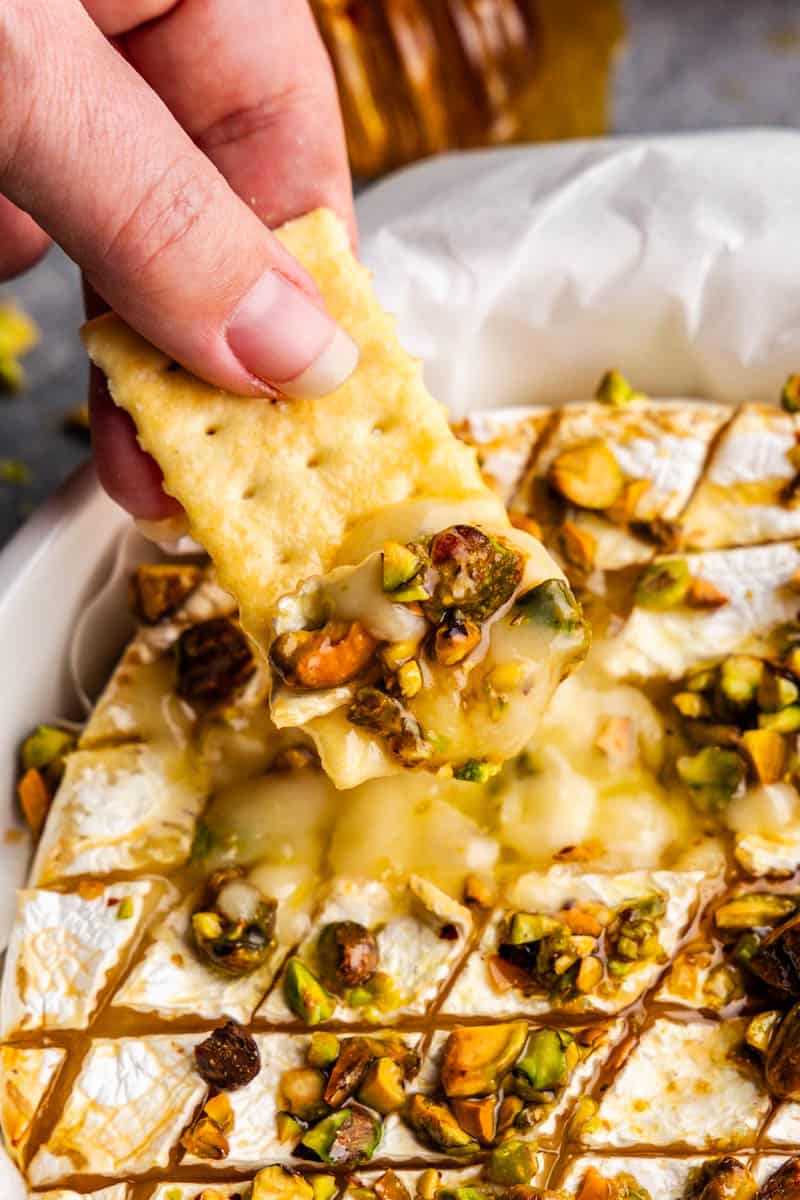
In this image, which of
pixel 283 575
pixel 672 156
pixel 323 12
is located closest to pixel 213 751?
pixel 283 575

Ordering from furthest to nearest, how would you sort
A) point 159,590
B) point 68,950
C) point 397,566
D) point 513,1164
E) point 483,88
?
point 483,88
point 159,590
point 68,950
point 513,1164
point 397,566

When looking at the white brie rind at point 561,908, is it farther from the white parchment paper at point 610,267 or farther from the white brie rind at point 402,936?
the white parchment paper at point 610,267

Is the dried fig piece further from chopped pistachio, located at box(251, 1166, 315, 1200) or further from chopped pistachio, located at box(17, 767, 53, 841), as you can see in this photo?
chopped pistachio, located at box(17, 767, 53, 841)

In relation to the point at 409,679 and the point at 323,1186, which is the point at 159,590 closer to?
the point at 409,679

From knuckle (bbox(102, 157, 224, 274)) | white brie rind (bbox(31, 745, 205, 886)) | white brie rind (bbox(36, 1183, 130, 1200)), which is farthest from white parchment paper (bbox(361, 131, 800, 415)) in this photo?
white brie rind (bbox(36, 1183, 130, 1200))

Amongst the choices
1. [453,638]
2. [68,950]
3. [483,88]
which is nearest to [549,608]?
[453,638]

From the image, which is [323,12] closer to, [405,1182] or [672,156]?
[672,156]

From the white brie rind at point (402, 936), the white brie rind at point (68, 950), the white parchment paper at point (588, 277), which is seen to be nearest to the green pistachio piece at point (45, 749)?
the white parchment paper at point (588, 277)
